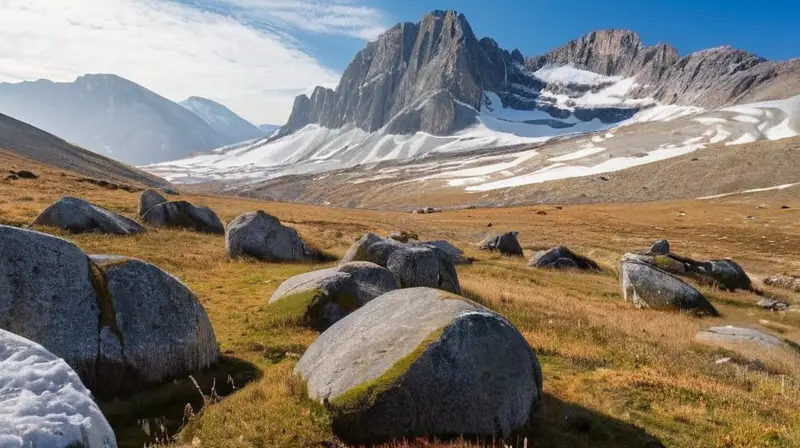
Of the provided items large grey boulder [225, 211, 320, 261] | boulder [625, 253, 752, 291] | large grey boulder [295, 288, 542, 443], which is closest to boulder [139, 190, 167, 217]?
large grey boulder [225, 211, 320, 261]

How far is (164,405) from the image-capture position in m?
11.0

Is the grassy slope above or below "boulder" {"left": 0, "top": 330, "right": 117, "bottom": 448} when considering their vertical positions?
below

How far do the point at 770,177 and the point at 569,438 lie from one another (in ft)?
465

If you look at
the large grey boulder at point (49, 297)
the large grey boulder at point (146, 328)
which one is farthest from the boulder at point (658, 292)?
the large grey boulder at point (49, 297)

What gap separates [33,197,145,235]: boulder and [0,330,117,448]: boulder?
27498mm

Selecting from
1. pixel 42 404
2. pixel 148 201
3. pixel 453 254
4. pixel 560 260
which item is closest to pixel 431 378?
pixel 42 404

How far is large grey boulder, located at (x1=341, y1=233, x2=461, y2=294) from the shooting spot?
25.1m

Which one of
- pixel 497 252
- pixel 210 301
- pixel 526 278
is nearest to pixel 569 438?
pixel 210 301

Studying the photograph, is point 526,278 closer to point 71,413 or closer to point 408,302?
point 408,302

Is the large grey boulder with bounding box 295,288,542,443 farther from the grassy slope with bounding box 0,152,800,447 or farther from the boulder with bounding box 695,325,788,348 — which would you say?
the boulder with bounding box 695,325,788,348

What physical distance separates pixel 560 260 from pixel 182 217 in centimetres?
3079

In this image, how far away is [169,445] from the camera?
8.96 m

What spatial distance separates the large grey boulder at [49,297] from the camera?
10727 mm

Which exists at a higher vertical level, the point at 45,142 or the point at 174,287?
the point at 45,142
